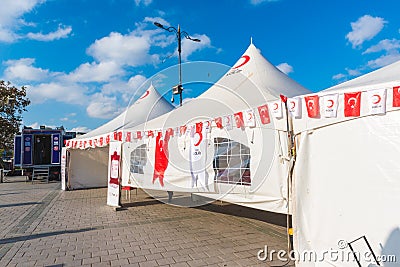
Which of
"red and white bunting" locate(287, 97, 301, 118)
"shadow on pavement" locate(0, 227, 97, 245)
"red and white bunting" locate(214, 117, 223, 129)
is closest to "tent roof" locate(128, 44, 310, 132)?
"red and white bunting" locate(214, 117, 223, 129)

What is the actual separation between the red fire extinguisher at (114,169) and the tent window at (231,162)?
329 cm

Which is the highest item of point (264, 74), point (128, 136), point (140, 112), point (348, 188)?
point (264, 74)

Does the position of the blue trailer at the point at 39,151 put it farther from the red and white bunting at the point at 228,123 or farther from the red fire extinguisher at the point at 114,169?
the red and white bunting at the point at 228,123

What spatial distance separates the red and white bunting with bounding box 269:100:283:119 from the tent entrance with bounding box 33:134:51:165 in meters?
13.7

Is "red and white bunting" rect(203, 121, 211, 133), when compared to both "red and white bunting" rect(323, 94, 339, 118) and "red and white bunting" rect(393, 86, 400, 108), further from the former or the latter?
"red and white bunting" rect(393, 86, 400, 108)

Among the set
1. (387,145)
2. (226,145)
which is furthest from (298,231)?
(226,145)

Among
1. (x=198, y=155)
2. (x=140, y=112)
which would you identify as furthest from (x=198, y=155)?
(x=140, y=112)

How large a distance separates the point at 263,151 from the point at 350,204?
1.19 meters

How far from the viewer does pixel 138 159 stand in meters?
6.52

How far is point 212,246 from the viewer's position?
3.84 metres

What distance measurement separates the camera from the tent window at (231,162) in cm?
391

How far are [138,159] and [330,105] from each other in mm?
4844

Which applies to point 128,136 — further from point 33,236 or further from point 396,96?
point 396,96

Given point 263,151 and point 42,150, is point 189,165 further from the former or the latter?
point 42,150
